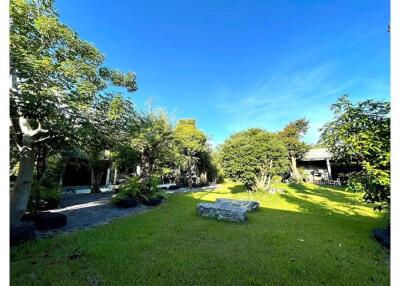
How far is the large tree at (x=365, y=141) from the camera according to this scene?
5242 mm

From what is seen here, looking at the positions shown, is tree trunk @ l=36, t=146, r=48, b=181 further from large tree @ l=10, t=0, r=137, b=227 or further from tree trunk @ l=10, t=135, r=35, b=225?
tree trunk @ l=10, t=135, r=35, b=225

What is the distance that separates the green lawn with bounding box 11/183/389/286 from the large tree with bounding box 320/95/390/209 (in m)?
1.35

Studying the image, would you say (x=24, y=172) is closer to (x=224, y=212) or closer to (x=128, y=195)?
(x=128, y=195)

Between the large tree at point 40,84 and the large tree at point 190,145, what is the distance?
14098 millimetres

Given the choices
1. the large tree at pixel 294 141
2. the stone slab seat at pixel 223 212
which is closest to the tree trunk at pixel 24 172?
the stone slab seat at pixel 223 212

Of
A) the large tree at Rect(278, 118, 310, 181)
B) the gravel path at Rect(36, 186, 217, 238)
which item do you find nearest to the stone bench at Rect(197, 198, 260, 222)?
the gravel path at Rect(36, 186, 217, 238)

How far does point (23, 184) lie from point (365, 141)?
Answer: 29.8ft

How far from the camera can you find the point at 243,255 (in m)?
4.51

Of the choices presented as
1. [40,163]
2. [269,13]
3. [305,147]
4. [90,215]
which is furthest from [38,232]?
[305,147]

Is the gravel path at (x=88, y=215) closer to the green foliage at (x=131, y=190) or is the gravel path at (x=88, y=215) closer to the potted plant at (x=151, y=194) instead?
the potted plant at (x=151, y=194)

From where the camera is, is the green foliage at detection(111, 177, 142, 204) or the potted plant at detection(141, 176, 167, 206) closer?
the green foliage at detection(111, 177, 142, 204)

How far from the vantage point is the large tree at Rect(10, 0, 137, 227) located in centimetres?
500
